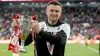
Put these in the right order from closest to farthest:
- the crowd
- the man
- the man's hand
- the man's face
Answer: the man's hand → the man → the man's face → the crowd

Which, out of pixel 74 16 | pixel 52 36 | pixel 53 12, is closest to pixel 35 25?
pixel 52 36

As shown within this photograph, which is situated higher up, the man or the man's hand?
the man's hand

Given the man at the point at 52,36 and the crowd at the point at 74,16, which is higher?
the man at the point at 52,36

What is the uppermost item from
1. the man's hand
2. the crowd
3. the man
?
the man's hand

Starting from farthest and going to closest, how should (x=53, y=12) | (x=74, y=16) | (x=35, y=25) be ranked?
1. (x=74, y=16)
2. (x=53, y=12)
3. (x=35, y=25)

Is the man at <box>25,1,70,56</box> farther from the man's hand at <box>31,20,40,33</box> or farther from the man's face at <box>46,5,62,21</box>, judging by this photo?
the man's hand at <box>31,20,40,33</box>

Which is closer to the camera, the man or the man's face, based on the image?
the man

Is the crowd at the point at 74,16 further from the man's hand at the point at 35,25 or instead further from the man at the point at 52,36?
the man's hand at the point at 35,25

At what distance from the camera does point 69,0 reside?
4134 centimetres

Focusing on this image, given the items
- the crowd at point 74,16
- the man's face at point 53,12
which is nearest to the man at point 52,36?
the man's face at point 53,12

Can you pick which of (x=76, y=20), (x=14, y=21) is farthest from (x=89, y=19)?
(x=14, y=21)

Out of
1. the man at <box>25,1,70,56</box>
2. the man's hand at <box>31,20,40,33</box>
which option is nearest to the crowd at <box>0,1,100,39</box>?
the man at <box>25,1,70,56</box>

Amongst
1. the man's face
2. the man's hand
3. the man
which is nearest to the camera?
the man's hand

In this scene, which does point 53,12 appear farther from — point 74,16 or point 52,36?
point 74,16
